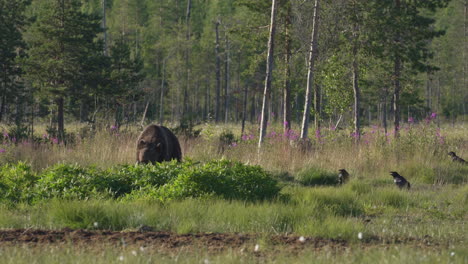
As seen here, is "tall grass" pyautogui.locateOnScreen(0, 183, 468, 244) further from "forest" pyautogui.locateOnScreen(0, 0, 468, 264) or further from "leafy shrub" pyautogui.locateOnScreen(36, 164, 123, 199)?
"leafy shrub" pyautogui.locateOnScreen(36, 164, 123, 199)

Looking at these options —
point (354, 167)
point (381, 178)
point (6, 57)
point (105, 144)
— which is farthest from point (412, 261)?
point (6, 57)

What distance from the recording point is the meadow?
17.2 feet

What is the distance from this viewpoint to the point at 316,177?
12633 millimetres

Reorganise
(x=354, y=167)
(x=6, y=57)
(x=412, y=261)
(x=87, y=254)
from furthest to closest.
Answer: (x=6, y=57), (x=354, y=167), (x=87, y=254), (x=412, y=261)

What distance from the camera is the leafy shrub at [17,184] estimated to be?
8266 mm

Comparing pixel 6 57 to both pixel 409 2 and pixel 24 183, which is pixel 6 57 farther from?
pixel 24 183

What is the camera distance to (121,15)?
62.5 metres

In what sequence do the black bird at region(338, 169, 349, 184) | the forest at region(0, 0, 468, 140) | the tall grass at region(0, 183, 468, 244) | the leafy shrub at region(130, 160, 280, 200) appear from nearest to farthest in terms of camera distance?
the tall grass at region(0, 183, 468, 244) → the leafy shrub at region(130, 160, 280, 200) → the black bird at region(338, 169, 349, 184) → the forest at region(0, 0, 468, 140)

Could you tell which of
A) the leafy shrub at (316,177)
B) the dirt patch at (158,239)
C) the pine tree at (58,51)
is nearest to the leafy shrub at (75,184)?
the dirt patch at (158,239)

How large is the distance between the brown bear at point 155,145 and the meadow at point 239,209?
2.04 meters

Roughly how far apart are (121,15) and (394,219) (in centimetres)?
5839

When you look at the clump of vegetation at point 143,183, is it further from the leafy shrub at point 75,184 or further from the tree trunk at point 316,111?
the tree trunk at point 316,111

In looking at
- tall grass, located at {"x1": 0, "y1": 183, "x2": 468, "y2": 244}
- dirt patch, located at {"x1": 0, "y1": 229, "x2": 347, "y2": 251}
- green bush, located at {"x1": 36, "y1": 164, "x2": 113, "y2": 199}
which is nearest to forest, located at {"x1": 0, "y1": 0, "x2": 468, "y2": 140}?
green bush, located at {"x1": 36, "y1": 164, "x2": 113, "y2": 199}

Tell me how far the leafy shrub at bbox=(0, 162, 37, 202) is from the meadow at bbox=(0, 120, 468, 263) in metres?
0.02
